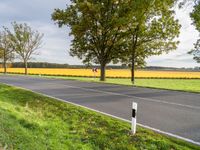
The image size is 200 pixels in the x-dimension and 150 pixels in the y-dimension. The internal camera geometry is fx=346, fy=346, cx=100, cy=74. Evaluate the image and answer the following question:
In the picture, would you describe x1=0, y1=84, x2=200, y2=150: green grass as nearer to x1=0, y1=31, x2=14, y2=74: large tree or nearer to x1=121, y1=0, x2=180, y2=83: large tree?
x1=121, y1=0, x2=180, y2=83: large tree

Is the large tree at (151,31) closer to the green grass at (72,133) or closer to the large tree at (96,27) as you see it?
the large tree at (96,27)

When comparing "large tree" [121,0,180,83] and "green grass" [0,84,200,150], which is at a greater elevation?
"large tree" [121,0,180,83]

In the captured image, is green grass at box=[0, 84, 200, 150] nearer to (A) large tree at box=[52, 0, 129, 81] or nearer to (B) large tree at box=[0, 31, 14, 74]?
(A) large tree at box=[52, 0, 129, 81]

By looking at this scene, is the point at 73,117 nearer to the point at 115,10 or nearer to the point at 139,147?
the point at 139,147

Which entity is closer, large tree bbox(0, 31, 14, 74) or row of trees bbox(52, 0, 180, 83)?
row of trees bbox(52, 0, 180, 83)

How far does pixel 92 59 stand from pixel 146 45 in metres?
7.15

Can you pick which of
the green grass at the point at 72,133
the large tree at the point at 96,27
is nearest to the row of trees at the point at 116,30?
the large tree at the point at 96,27

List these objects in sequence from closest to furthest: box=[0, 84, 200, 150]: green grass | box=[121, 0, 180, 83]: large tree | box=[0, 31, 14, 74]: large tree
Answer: box=[0, 84, 200, 150]: green grass → box=[121, 0, 180, 83]: large tree → box=[0, 31, 14, 74]: large tree

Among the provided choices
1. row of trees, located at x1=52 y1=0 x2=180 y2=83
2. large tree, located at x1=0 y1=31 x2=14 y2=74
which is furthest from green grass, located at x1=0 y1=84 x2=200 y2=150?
large tree, located at x1=0 y1=31 x2=14 y2=74

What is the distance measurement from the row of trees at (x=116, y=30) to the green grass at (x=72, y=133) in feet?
82.5

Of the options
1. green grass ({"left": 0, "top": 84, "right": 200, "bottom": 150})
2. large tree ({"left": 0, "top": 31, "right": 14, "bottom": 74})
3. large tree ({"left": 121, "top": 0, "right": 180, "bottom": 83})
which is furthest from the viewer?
large tree ({"left": 0, "top": 31, "right": 14, "bottom": 74})

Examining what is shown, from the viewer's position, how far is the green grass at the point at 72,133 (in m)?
7.79

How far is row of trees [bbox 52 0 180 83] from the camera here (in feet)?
122

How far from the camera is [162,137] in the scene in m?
8.25
